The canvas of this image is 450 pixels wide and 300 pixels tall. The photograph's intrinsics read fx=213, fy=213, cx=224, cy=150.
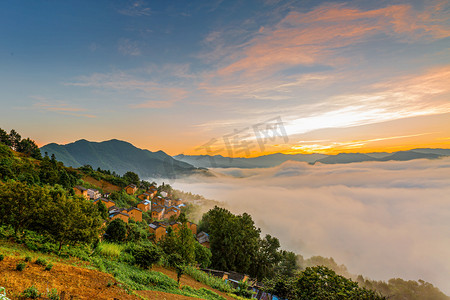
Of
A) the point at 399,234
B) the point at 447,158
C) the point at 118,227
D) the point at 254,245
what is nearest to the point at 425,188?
the point at 447,158

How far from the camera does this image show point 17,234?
40.8ft

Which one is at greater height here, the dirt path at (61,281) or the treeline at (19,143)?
the treeline at (19,143)

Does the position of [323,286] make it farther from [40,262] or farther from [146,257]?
[40,262]

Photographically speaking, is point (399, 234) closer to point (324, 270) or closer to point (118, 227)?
point (324, 270)

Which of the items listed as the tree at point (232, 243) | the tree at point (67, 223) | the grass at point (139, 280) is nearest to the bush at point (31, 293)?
the grass at point (139, 280)

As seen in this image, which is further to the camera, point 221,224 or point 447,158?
point 447,158

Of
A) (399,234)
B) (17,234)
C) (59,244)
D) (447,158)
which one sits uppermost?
(17,234)

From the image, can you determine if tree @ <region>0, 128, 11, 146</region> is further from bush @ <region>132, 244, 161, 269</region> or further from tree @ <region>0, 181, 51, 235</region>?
bush @ <region>132, 244, 161, 269</region>

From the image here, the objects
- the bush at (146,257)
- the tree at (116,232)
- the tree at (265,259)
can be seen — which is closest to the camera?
the bush at (146,257)

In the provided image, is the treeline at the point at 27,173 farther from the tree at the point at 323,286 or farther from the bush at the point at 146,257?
the tree at the point at 323,286

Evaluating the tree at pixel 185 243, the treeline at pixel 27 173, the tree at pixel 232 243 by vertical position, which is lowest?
the tree at pixel 232 243

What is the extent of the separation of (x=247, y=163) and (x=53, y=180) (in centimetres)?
14215

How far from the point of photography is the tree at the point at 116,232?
71.3 feet

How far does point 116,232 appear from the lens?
21812 mm
